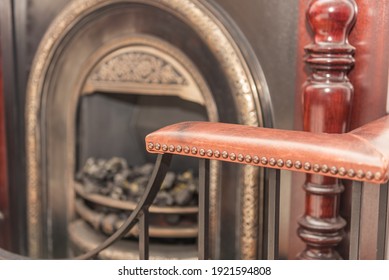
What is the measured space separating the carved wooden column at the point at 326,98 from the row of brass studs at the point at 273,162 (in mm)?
497

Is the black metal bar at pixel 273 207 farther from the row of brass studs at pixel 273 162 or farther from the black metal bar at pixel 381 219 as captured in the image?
the black metal bar at pixel 381 219

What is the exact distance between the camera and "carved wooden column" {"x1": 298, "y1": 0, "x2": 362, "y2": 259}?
1.30 meters

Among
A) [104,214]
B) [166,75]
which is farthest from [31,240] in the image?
[166,75]

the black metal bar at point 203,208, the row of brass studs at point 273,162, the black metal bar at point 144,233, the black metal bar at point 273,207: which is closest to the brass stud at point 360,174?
the row of brass studs at point 273,162

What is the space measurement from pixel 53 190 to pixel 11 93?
41cm

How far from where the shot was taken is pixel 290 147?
83 centimetres

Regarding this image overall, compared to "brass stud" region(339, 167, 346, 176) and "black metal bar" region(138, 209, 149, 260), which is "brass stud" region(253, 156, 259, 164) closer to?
"brass stud" region(339, 167, 346, 176)

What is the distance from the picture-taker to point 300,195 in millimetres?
1515

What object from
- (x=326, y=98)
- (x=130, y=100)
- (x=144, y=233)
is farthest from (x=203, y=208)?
(x=130, y=100)

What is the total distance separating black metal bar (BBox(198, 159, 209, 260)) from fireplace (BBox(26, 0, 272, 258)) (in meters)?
0.62

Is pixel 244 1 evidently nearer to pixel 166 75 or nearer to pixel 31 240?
pixel 166 75

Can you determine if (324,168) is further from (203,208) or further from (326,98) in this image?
(326,98)
